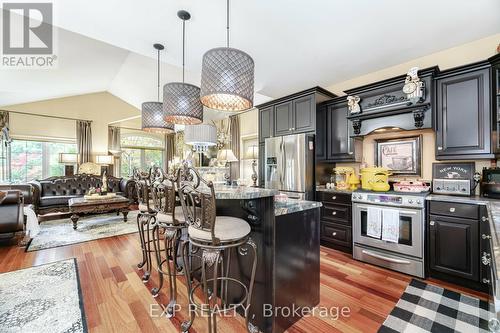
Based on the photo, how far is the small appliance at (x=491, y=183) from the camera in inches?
87.5

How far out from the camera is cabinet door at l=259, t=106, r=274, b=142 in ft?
14.3

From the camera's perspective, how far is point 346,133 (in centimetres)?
343

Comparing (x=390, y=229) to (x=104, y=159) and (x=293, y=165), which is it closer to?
(x=293, y=165)

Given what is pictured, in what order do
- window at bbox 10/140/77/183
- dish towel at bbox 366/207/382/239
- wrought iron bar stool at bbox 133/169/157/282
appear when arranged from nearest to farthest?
wrought iron bar stool at bbox 133/169/157/282, dish towel at bbox 366/207/382/239, window at bbox 10/140/77/183

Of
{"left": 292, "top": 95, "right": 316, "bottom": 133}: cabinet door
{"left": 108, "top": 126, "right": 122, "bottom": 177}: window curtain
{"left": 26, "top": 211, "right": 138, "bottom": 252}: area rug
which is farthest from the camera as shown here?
{"left": 108, "top": 126, "right": 122, "bottom": 177}: window curtain

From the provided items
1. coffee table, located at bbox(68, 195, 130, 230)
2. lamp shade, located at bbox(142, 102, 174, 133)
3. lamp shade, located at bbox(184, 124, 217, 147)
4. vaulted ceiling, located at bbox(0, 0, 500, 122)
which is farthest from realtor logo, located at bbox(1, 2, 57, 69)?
coffee table, located at bbox(68, 195, 130, 230)

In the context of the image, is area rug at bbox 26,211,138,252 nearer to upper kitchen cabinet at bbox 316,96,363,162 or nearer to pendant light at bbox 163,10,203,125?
pendant light at bbox 163,10,203,125

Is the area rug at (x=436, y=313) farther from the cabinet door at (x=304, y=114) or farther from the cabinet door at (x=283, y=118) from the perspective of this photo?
the cabinet door at (x=283, y=118)

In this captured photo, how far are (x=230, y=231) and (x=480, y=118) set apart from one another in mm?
2911

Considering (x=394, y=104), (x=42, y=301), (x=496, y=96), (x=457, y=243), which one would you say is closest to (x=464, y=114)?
(x=496, y=96)

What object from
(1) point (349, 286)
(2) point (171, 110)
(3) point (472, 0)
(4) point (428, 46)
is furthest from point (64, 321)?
(4) point (428, 46)

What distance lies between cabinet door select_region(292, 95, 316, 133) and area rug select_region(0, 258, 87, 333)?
359cm

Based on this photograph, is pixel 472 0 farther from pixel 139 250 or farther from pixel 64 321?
pixel 139 250

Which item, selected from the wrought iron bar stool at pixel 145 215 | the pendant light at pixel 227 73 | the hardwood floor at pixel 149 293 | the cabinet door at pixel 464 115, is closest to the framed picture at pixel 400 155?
the cabinet door at pixel 464 115
